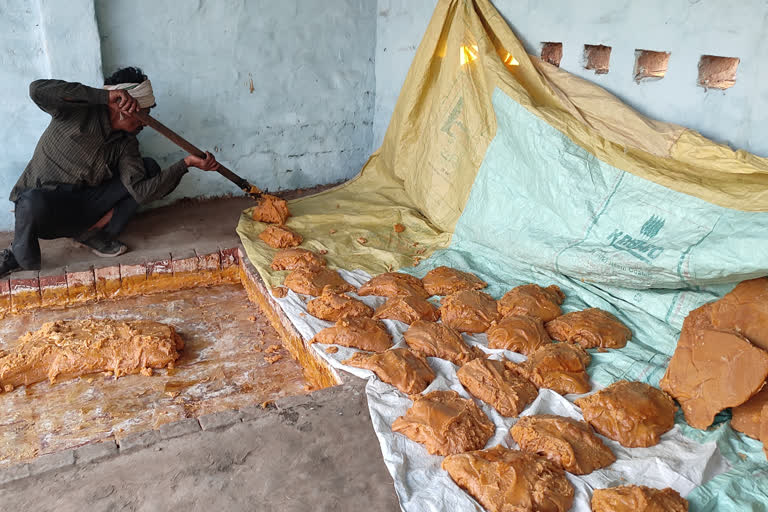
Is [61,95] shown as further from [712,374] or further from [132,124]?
[712,374]

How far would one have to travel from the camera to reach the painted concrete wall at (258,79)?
412cm

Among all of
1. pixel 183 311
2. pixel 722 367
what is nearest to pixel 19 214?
pixel 183 311

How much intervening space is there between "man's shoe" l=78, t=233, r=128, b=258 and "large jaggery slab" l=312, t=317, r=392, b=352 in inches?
67.1

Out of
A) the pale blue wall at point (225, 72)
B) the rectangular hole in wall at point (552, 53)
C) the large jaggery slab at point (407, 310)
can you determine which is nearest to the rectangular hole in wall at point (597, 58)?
the rectangular hole in wall at point (552, 53)

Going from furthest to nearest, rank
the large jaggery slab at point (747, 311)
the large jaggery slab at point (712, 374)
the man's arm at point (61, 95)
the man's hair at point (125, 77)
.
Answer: the man's hair at point (125, 77), the man's arm at point (61, 95), the large jaggery slab at point (747, 311), the large jaggery slab at point (712, 374)

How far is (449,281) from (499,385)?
38.4 inches

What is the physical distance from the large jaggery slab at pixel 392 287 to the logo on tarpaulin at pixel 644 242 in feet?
3.52

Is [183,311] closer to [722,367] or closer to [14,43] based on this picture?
[14,43]

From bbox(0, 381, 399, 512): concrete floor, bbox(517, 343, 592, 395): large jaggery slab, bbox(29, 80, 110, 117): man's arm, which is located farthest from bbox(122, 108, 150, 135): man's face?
bbox(517, 343, 592, 395): large jaggery slab

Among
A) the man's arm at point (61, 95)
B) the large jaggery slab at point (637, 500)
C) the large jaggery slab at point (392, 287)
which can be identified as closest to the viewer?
the large jaggery slab at point (637, 500)

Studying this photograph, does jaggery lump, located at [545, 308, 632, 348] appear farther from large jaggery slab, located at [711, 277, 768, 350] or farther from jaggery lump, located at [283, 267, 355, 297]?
jaggery lump, located at [283, 267, 355, 297]

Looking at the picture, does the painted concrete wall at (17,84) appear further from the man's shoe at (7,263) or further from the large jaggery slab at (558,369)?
the large jaggery slab at (558,369)

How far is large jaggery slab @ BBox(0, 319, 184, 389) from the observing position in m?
2.62

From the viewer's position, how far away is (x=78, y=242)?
371cm
